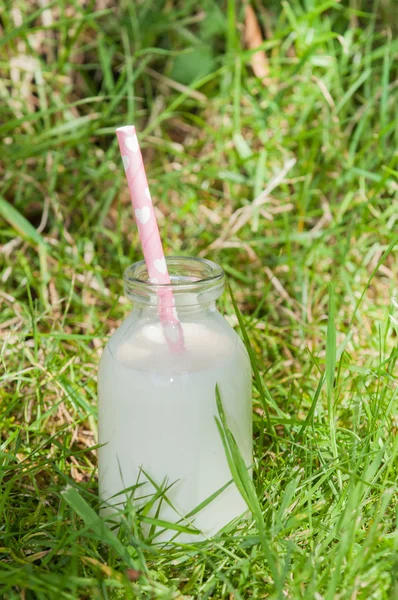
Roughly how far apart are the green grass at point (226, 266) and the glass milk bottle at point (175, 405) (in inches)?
2.0

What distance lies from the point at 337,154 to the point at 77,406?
84cm

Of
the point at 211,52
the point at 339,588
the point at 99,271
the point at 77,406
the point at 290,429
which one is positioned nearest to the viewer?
the point at 339,588

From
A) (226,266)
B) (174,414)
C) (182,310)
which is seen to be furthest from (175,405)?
(226,266)

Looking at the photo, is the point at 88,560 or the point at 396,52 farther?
the point at 396,52

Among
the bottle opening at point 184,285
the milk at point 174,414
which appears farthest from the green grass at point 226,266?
the bottle opening at point 184,285

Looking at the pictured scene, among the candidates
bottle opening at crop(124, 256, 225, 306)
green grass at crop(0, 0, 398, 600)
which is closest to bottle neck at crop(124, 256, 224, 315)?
bottle opening at crop(124, 256, 225, 306)

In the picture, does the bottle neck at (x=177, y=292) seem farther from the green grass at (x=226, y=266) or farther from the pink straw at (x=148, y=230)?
the green grass at (x=226, y=266)

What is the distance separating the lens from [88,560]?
812 millimetres

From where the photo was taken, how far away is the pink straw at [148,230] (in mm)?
890

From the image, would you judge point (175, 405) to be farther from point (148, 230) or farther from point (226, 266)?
point (226, 266)

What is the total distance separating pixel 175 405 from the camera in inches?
33.6

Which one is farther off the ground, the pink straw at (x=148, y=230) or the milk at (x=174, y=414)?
the pink straw at (x=148, y=230)

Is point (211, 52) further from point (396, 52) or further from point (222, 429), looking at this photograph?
point (222, 429)

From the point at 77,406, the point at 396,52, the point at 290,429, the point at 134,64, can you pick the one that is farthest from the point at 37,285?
the point at 396,52
